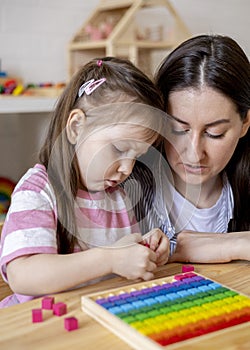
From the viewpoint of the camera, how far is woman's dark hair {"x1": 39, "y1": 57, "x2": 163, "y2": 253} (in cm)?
86

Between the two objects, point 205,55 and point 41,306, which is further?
point 205,55

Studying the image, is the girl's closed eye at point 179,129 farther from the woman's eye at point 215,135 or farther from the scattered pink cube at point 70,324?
the scattered pink cube at point 70,324

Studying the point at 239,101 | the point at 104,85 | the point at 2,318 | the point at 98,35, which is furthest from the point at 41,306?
the point at 98,35

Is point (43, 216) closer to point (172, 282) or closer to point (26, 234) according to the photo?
point (26, 234)

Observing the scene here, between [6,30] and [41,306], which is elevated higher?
[6,30]

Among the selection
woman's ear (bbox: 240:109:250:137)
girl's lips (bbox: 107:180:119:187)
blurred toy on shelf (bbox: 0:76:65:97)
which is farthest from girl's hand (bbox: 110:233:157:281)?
blurred toy on shelf (bbox: 0:76:65:97)

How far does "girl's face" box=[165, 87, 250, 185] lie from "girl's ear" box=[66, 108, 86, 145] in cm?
20

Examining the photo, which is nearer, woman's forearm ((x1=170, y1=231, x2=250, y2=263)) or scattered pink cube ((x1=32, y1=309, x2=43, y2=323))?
scattered pink cube ((x1=32, y1=309, x2=43, y2=323))

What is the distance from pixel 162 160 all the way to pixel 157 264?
0.67ft

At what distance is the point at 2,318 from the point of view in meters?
0.68

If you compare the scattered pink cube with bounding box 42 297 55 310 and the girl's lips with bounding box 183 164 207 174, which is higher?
the girl's lips with bounding box 183 164 207 174

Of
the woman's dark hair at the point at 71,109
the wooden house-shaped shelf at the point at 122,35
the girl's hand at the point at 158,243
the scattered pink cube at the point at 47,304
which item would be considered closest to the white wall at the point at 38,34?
the wooden house-shaped shelf at the point at 122,35

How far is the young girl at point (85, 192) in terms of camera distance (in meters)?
0.79

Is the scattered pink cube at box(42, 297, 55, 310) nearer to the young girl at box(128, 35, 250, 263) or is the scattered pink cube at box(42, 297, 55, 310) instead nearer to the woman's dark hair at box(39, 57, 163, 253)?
the woman's dark hair at box(39, 57, 163, 253)
